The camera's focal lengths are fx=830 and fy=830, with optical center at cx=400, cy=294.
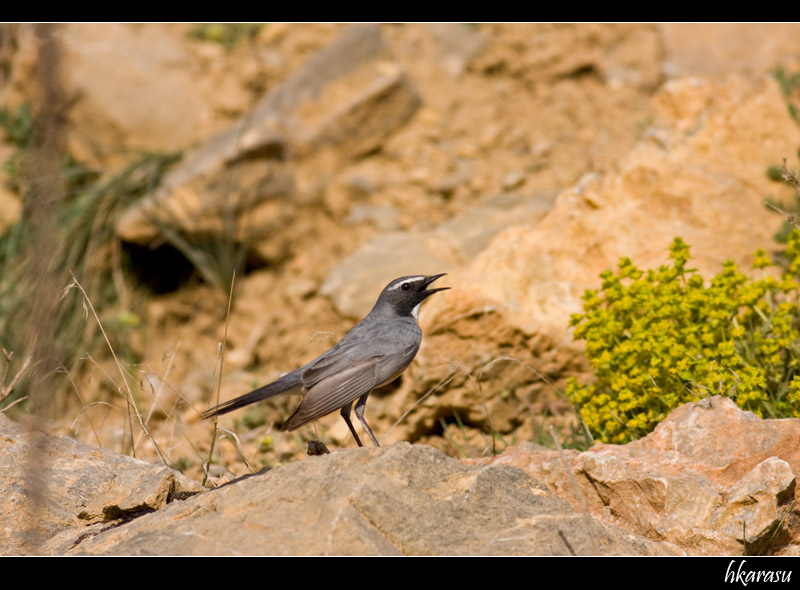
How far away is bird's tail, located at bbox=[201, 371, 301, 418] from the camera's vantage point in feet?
15.0

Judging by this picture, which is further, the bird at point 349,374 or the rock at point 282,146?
the rock at point 282,146

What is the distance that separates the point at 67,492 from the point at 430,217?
586 centimetres

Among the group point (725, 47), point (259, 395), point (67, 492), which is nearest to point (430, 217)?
point (725, 47)

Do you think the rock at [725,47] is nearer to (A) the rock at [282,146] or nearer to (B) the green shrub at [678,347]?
(A) the rock at [282,146]

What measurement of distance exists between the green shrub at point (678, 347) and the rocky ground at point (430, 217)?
15.9 inches

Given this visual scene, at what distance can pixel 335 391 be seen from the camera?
4809mm

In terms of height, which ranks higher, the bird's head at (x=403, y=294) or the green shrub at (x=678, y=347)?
the bird's head at (x=403, y=294)

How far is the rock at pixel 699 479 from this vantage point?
404 centimetres

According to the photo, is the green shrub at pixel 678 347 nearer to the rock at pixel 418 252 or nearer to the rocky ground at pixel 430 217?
the rocky ground at pixel 430 217

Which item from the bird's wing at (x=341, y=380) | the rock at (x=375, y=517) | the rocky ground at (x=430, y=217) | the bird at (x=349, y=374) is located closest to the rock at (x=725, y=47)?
the rocky ground at (x=430, y=217)

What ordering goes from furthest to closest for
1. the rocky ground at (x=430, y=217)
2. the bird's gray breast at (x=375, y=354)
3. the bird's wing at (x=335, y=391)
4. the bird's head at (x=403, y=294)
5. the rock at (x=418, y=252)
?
the rock at (x=418, y=252) → the bird's head at (x=403, y=294) → the bird's gray breast at (x=375, y=354) → the bird's wing at (x=335, y=391) → the rocky ground at (x=430, y=217)

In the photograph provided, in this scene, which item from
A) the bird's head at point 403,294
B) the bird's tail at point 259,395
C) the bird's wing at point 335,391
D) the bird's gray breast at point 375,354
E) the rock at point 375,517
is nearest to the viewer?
the rock at point 375,517

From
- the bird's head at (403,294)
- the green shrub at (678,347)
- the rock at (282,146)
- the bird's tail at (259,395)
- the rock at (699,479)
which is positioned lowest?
the rock at (699,479)

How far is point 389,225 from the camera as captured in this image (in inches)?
378
